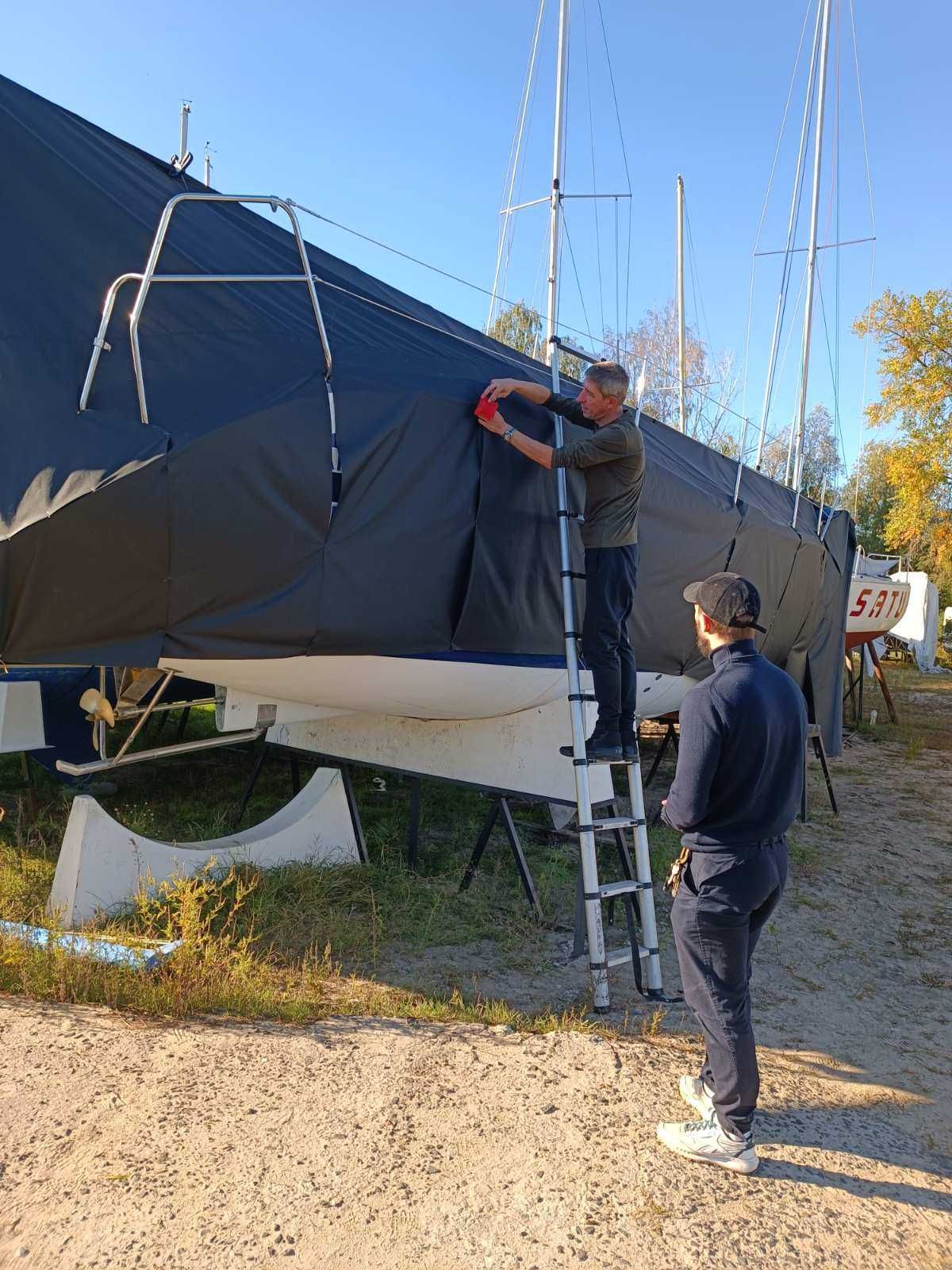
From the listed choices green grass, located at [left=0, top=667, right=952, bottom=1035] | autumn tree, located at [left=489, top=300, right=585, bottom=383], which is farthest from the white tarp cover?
green grass, located at [left=0, top=667, right=952, bottom=1035]

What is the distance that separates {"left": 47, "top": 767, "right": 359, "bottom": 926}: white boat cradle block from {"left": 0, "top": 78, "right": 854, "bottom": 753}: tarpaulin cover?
140 cm

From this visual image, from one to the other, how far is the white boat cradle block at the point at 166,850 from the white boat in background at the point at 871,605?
1079cm

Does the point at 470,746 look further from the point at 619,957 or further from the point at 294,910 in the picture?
the point at 619,957

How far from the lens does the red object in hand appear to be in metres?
4.48

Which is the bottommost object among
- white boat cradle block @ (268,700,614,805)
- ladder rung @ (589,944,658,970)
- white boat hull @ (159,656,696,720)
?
→ ladder rung @ (589,944,658,970)

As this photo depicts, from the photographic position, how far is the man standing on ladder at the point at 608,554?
4523 millimetres

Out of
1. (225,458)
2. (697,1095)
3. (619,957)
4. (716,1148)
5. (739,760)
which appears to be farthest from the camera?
(619,957)

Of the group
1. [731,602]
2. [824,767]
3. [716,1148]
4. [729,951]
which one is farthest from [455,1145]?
[824,767]

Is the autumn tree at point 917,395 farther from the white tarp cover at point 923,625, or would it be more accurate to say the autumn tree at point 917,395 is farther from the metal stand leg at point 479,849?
the metal stand leg at point 479,849

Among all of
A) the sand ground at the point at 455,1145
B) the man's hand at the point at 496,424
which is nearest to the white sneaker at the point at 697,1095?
the sand ground at the point at 455,1145

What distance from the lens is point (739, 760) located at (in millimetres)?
2879

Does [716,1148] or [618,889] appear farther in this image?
[618,889]

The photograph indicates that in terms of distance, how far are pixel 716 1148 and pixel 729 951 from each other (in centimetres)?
64

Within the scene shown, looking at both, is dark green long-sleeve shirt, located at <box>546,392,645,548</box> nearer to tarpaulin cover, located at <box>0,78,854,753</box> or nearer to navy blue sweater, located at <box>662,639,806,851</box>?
tarpaulin cover, located at <box>0,78,854,753</box>
